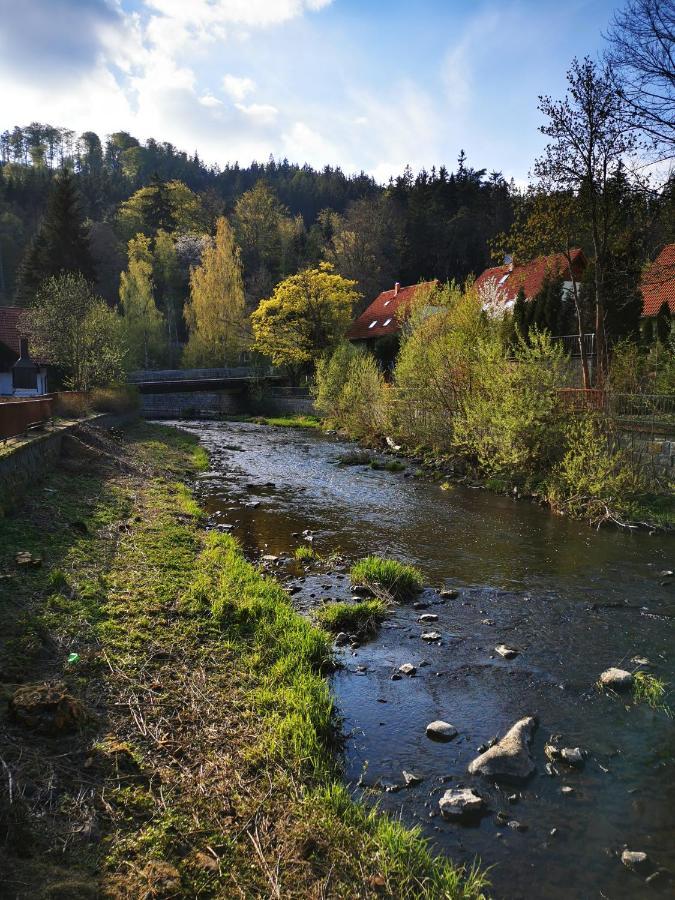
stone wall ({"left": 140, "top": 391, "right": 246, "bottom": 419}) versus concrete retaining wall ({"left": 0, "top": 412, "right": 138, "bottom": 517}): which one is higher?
stone wall ({"left": 140, "top": 391, "right": 246, "bottom": 419})

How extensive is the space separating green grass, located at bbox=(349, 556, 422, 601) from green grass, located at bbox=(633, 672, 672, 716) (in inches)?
130

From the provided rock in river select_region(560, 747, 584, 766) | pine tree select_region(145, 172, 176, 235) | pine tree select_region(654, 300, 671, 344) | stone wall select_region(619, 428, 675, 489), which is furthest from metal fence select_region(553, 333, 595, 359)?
pine tree select_region(145, 172, 176, 235)

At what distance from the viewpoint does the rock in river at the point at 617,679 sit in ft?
19.8

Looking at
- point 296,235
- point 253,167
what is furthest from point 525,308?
point 253,167

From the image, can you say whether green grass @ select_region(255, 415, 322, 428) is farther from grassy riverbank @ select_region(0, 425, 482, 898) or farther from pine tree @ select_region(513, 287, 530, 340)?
grassy riverbank @ select_region(0, 425, 482, 898)

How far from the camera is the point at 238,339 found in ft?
180

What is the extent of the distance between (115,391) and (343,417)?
12.6 meters

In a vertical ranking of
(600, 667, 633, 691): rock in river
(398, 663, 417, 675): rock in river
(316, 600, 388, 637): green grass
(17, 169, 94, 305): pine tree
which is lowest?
(600, 667, 633, 691): rock in river

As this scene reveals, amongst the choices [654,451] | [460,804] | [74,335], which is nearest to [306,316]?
[74,335]

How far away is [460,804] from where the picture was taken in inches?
167

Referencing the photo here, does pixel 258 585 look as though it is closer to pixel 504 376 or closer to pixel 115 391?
pixel 504 376

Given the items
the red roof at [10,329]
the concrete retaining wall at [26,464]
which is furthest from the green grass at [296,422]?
the concrete retaining wall at [26,464]

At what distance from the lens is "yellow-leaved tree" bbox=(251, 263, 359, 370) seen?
144 feet

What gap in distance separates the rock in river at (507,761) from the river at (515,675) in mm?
101
